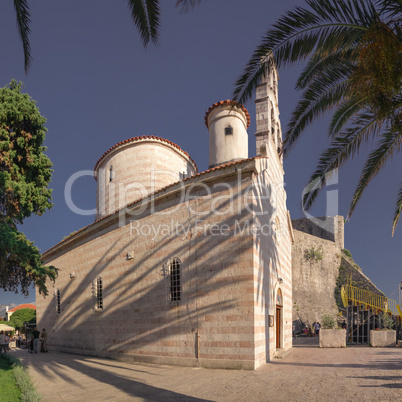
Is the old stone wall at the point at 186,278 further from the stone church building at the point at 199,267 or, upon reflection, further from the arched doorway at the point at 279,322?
the arched doorway at the point at 279,322

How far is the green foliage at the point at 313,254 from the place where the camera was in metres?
33.7

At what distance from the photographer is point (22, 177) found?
11.1m

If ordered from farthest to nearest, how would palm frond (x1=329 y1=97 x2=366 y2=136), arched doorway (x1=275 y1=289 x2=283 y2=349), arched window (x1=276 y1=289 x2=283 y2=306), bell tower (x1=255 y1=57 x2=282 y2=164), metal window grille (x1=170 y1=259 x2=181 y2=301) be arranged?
arched doorway (x1=275 y1=289 x2=283 y2=349) < arched window (x1=276 y1=289 x2=283 y2=306) < bell tower (x1=255 y1=57 x2=282 y2=164) < metal window grille (x1=170 y1=259 x2=181 y2=301) < palm frond (x1=329 y1=97 x2=366 y2=136)

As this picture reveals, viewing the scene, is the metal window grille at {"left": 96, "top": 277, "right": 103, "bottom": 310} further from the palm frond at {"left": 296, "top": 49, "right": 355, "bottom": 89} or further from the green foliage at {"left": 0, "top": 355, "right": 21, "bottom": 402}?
the palm frond at {"left": 296, "top": 49, "right": 355, "bottom": 89}

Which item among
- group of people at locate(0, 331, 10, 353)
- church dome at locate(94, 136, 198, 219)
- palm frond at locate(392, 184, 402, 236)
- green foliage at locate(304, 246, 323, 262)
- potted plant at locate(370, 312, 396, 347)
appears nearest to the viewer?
palm frond at locate(392, 184, 402, 236)

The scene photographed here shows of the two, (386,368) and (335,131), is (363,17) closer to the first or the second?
(335,131)

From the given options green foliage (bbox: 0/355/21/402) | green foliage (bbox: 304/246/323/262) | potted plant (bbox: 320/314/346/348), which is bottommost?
potted plant (bbox: 320/314/346/348)

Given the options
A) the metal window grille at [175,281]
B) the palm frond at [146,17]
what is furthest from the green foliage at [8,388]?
the palm frond at [146,17]

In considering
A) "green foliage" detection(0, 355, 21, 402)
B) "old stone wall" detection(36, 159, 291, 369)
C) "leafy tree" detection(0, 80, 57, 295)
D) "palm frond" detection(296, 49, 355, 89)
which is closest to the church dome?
"old stone wall" detection(36, 159, 291, 369)

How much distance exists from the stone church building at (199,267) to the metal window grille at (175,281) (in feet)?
0.10

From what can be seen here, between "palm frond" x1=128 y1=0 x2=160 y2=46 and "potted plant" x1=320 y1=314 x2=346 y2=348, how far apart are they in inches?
539

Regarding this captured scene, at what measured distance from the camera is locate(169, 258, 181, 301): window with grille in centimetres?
1063

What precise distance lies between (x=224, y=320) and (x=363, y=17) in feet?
24.4

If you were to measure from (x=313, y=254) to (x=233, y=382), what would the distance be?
28.7 meters
